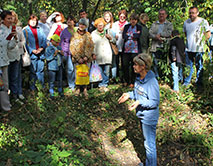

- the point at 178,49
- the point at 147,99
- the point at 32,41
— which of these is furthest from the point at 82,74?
the point at 147,99

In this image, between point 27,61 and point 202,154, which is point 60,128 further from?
point 202,154

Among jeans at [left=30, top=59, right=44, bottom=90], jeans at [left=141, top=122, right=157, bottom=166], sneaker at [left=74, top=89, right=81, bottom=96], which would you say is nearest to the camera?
jeans at [left=141, top=122, right=157, bottom=166]

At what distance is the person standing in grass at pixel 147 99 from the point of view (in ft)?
11.7

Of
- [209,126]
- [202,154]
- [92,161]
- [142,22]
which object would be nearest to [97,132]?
[92,161]

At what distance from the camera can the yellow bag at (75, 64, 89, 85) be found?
6416 millimetres

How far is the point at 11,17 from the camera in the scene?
17.1 ft

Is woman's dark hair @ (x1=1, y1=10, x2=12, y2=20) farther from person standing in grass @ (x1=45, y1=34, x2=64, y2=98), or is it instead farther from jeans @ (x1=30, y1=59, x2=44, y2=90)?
jeans @ (x1=30, y1=59, x2=44, y2=90)

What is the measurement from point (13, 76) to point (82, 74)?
174 centimetres

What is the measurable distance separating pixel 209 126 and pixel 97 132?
8.26 feet

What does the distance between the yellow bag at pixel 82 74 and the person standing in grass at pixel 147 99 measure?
2.82 meters

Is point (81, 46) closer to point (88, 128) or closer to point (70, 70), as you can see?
point (70, 70)

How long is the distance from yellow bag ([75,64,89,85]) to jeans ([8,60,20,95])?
153cm

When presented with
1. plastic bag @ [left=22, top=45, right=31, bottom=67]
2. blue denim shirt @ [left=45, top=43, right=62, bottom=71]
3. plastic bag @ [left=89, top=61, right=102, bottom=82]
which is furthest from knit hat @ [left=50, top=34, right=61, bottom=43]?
plastic bag @ [left=89, top=61, right=102, bottom=82]

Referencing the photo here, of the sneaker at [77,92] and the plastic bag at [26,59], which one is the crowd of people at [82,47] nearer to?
the sneaker at [77,92]
